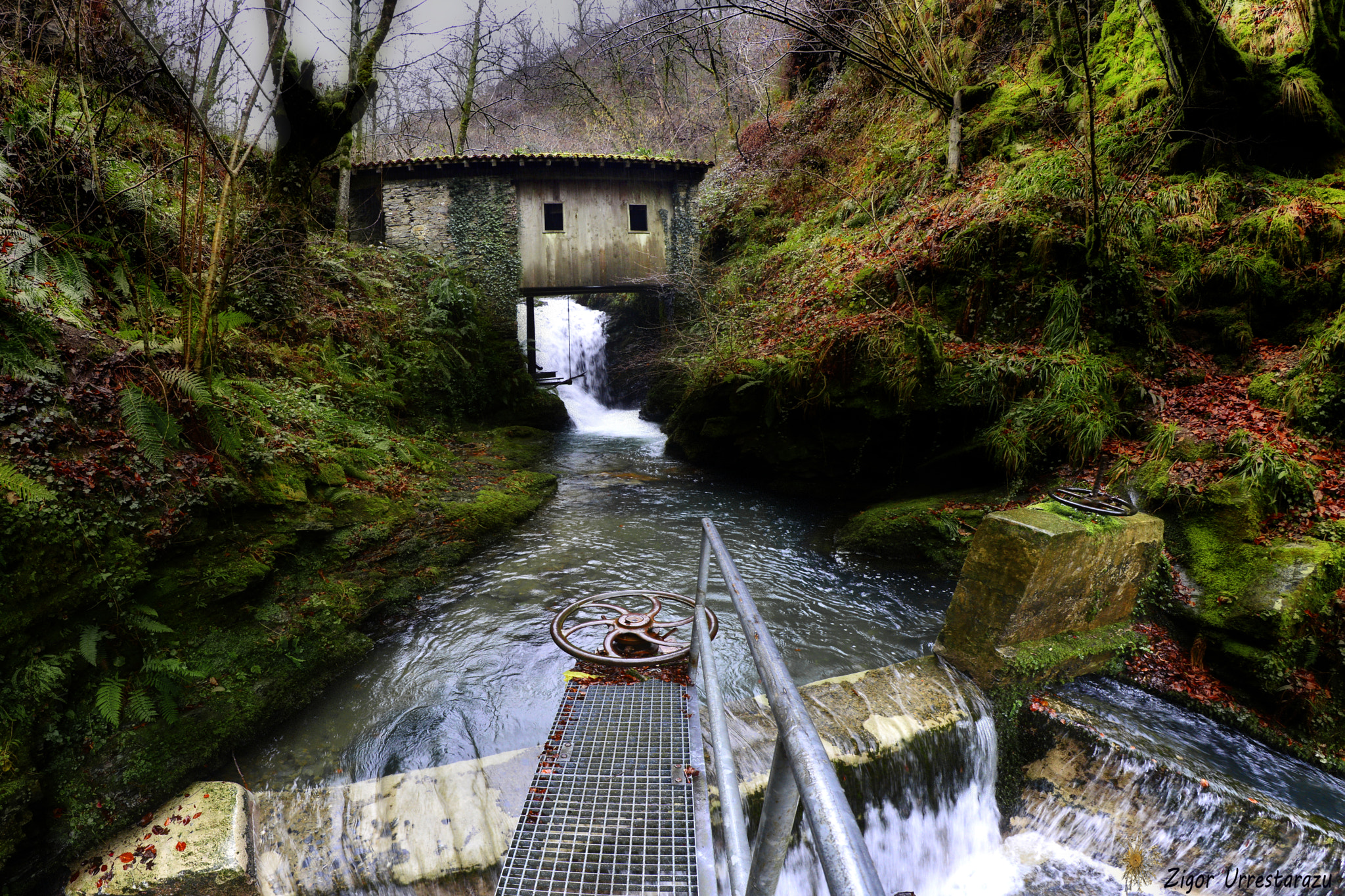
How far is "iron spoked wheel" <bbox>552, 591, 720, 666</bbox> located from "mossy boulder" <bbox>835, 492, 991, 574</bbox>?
2604 mm

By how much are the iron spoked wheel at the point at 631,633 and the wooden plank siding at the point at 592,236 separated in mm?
12542

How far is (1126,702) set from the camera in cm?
391

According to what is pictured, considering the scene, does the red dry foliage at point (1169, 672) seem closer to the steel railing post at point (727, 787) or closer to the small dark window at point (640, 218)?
the steel railing post at point (727, 787)

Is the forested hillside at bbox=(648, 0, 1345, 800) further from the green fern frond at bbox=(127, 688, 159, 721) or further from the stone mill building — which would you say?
the stone mill building

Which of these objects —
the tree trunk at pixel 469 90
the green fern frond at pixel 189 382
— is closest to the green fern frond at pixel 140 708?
the green fern frond at pixel 189 382

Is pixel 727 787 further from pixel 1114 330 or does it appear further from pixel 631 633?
pixel 1114 330

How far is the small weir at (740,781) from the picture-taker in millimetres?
2596

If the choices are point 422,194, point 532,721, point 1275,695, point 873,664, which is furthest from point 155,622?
point 422,194

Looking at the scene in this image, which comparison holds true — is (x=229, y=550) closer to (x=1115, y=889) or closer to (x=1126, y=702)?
(x=1115, y=889)

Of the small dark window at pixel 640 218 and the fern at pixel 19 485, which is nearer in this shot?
the fern at pixel 19 485

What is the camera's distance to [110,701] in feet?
9.68

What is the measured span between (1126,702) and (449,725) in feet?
15.6

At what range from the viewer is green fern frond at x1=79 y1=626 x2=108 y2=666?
2.93m

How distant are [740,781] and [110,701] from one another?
338 centimetres
